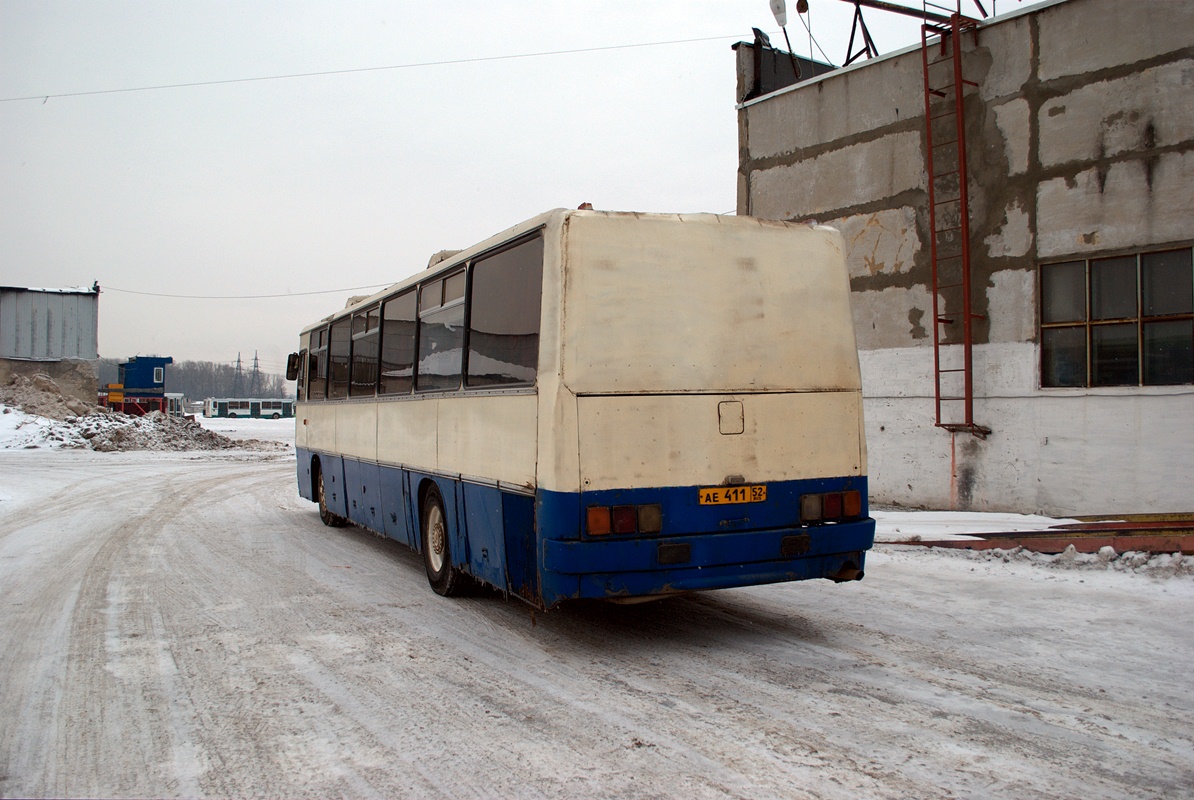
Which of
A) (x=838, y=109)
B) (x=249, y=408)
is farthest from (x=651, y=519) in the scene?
(x=249, y=408)

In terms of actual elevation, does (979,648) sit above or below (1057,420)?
below

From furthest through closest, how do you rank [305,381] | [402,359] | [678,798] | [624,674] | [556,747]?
[305,381] → [402,359] → [624,674] → [556,747] → [678,798]

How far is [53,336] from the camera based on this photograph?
43000mm

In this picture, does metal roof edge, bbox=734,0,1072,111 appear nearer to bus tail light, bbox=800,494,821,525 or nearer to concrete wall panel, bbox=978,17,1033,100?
concrete wall panel, bbox=978,17,1033,100

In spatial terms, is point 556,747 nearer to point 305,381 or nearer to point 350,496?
point 350,496

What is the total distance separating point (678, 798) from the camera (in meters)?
3.73

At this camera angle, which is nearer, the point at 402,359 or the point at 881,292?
the point at 402,359

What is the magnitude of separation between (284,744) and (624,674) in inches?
81.6

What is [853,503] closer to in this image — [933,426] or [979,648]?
[979,648]

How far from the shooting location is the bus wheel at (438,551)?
7.91 metres

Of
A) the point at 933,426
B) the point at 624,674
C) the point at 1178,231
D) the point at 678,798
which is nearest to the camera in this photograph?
the point at 678,798

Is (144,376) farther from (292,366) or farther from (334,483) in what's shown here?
(334,483)

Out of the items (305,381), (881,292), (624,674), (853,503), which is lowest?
(624,674)

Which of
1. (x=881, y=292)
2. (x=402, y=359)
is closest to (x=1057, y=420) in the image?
(x=881, y=292)
